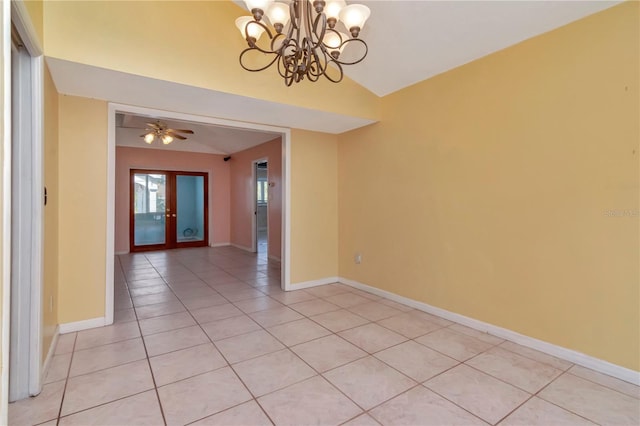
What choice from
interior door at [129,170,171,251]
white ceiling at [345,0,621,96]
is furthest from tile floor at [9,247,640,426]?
interior door at [129,170,171,251]

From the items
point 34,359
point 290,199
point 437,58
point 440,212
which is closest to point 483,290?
point 440,212

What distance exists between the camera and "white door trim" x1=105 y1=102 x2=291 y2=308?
3088 millimetres

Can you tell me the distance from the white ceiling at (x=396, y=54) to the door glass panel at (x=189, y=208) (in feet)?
16.1

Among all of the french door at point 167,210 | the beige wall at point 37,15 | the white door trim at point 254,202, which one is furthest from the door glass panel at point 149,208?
the beige wall at point 37,15

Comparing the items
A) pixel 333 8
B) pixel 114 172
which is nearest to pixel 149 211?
pixel 114 172

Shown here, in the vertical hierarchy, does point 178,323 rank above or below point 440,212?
below

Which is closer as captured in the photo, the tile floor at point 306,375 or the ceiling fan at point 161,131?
the tile floor at point 306,375

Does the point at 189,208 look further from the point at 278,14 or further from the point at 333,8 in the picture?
the point at 333,8

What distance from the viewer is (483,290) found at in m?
2.91

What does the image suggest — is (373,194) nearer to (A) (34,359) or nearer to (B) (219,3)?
(B) (219,3)

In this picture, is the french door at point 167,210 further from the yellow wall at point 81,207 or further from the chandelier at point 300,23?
the chandelier at point 300,23

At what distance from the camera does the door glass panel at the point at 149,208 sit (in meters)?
7.37

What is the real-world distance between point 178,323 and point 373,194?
2.70 meters

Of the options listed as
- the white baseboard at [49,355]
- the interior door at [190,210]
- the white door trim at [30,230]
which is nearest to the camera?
the white door trim at [30,230]
